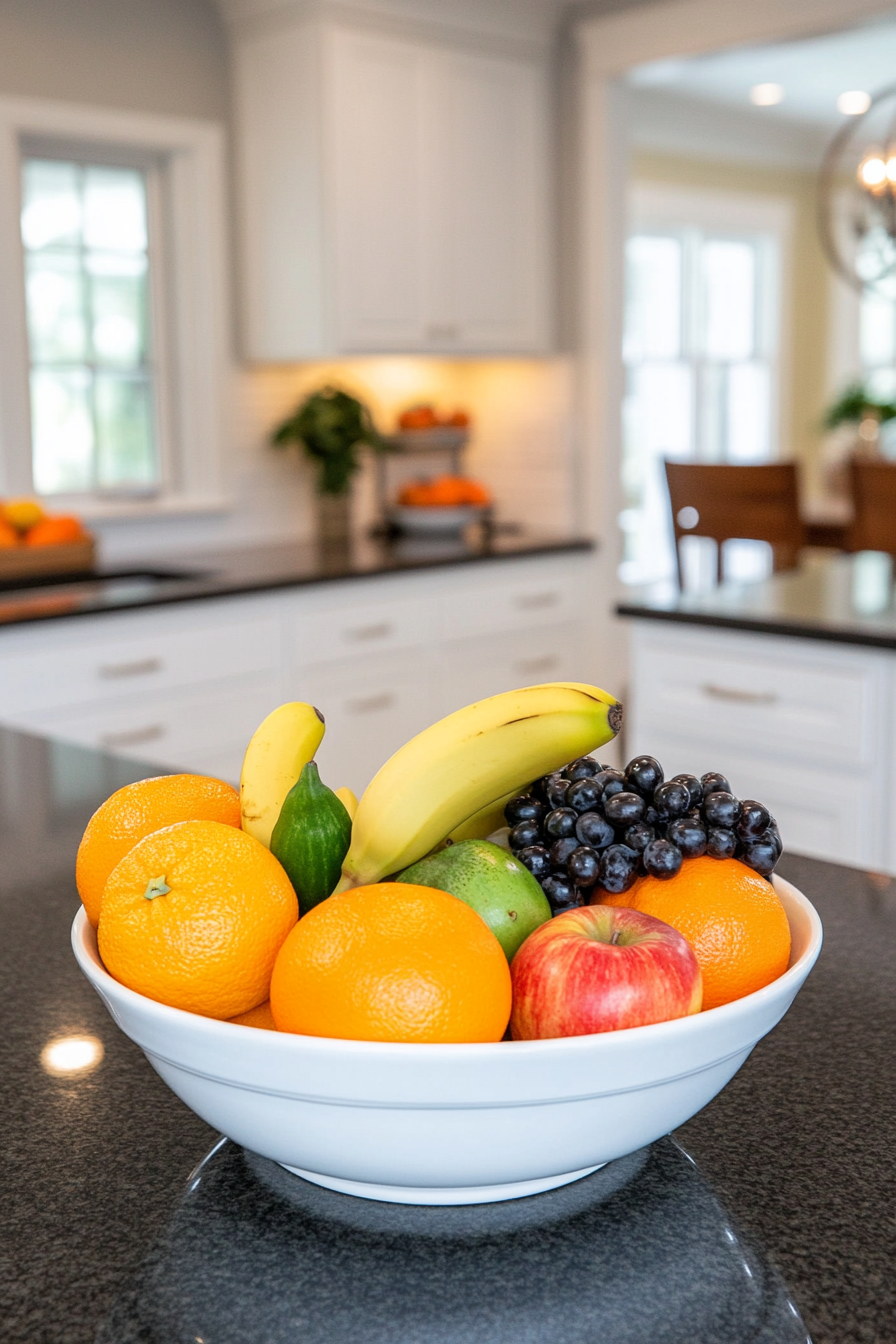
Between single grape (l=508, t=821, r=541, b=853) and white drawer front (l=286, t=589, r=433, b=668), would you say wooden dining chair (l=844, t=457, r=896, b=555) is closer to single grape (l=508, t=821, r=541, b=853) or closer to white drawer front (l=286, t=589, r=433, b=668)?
white drawer front (l=286, t=589, r=433, b=668)

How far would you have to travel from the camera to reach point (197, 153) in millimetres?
3766

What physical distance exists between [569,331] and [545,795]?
378 cm

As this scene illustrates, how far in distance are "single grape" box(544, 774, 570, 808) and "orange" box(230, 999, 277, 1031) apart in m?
0.18

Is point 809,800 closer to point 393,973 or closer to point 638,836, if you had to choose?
point 638,836

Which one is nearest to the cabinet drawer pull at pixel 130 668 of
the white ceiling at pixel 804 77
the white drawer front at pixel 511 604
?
the white drawer front at pixel 511 604

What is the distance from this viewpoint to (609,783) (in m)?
0.68

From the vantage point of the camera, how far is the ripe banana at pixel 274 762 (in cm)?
67

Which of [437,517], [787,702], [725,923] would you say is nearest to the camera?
[725,923]

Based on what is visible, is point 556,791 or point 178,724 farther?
point 178,724

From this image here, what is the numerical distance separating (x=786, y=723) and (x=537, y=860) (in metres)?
1.75

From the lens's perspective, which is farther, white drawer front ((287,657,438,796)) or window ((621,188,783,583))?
window ((621,188,783,583))

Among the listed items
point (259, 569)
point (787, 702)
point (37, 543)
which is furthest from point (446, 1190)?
point (259, 569)

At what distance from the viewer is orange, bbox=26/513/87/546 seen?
320cm

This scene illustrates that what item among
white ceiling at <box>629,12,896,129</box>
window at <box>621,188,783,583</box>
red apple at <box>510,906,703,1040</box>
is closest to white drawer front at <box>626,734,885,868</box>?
red apple at <box>510,906,703,1040</box>
